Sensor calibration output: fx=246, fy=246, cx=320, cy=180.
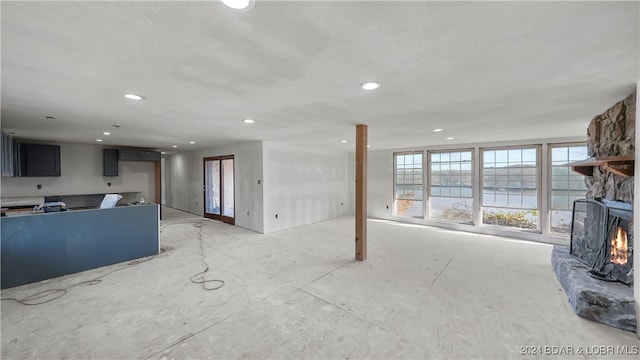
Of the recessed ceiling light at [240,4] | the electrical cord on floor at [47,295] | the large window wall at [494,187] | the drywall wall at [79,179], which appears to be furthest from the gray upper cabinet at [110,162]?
the large window wall at [494,187]

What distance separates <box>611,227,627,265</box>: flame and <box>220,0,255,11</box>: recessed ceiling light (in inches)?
166

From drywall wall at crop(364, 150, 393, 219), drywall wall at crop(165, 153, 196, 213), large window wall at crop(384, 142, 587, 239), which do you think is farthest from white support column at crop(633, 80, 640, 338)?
drywall wall at crop(165, 153, 196, 213)

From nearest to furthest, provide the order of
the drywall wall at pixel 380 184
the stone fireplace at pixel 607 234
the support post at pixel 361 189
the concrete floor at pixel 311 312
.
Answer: the concrete floor at pixel 311 312 → the stone fireplace at pixel 607 234 → the support post at pixel 361 189 → the drywall wall at pixel 380 184

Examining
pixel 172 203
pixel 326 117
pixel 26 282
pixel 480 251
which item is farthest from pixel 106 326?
pixel 172 203

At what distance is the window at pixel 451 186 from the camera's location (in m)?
6.38

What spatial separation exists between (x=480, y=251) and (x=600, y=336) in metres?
2.47

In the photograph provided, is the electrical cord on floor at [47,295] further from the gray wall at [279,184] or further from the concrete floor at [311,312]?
the gray wall at [279,184]

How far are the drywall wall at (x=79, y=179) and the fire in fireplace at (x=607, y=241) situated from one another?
1062 cm

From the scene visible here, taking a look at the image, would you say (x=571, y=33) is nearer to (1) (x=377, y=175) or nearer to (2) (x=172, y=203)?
(1) (x=377, y=175)

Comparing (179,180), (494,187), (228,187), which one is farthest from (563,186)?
(179,180)

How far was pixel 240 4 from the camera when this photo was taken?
1.17 meters

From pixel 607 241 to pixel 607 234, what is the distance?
83 millimetres

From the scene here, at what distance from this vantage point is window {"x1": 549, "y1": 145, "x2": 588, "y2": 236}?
5.07 m

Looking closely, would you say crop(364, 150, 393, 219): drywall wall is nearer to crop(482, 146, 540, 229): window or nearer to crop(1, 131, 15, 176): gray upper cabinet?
crop(482, 146, 540, 229): window
